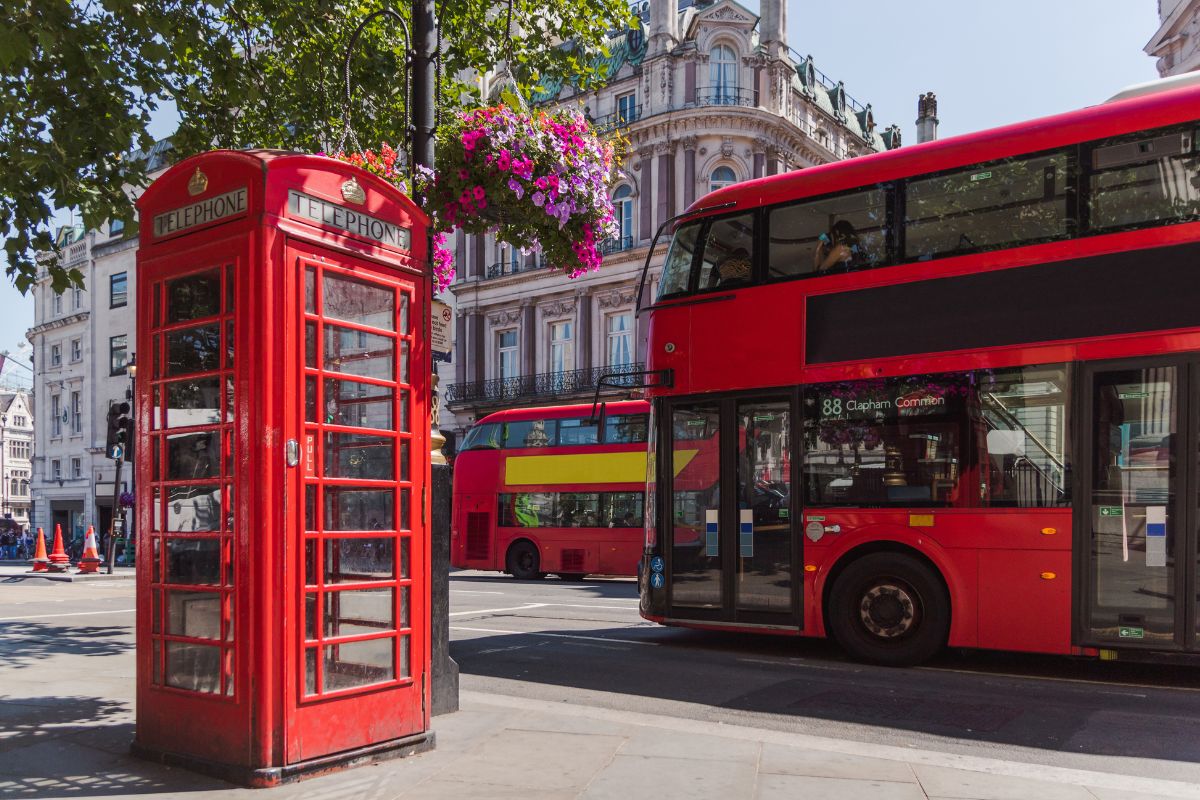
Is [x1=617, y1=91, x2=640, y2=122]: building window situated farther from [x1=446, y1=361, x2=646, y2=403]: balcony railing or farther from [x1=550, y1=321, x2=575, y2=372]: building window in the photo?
[x1=446, y1=361, x2=646, y2=403]: balcony railing

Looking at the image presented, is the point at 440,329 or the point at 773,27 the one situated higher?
the point at 773,27

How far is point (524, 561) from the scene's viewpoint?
21.4 metres

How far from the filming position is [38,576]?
23.0m

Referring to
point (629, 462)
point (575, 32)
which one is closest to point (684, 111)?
point (629, 462)

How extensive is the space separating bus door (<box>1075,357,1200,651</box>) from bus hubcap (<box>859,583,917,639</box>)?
140 centimetres

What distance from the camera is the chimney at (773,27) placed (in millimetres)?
31797

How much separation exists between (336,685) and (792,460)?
5363 mm

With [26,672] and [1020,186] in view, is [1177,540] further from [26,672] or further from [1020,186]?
[26,672]

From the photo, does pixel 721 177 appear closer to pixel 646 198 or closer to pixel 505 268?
pixel 646 198

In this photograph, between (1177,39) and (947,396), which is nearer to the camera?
(947,396)

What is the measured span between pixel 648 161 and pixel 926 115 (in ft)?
54.8

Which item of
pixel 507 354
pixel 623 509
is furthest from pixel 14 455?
pixel 623 509

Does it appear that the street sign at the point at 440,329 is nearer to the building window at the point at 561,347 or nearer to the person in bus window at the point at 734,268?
the person in bus window at the point at 734,268

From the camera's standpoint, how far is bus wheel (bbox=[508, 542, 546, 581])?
69.2 ft
